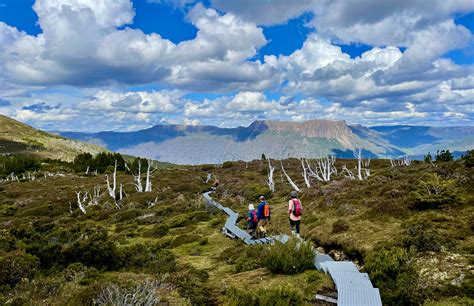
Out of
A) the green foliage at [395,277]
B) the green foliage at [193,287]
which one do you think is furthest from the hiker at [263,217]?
the green foliage at [395,277]

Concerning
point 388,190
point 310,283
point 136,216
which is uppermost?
point 388,190

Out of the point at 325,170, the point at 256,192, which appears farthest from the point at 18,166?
the point at 325,170

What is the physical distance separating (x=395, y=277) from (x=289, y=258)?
2930 mm

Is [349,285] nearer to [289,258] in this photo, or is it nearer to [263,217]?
[289,258]

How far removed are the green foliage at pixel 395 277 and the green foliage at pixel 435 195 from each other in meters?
7.35

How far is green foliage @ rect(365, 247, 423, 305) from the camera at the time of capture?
353 inches

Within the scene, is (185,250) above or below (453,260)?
below

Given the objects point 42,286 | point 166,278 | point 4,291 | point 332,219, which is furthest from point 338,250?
point 4,291

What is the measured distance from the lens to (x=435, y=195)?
17109mm

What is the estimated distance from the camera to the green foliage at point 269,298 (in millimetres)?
7922

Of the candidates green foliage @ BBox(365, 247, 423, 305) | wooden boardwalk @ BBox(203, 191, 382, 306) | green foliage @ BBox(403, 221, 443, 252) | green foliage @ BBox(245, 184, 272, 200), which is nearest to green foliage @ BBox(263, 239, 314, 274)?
wooden boardwalk @ BBox(203, 191, 382, 306)

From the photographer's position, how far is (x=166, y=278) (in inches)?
447

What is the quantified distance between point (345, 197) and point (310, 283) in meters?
13.3

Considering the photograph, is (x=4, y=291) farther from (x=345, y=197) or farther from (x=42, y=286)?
(x=345, y=197)
